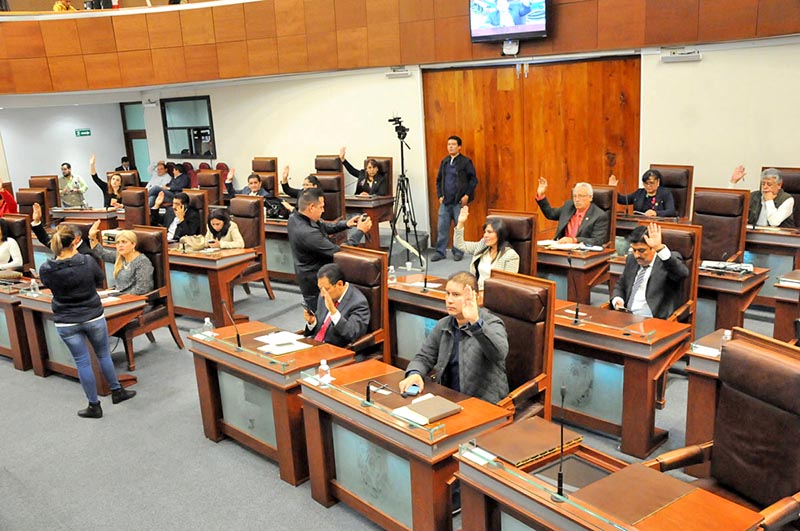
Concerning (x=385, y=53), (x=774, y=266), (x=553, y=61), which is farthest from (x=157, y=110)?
(x=774, y=266)

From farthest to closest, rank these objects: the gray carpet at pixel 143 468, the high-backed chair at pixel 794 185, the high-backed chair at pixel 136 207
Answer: the high-backed chair at pixel 136 207, the high-backed chair at pixel 794 185, the gray carpet at pixel 143 468

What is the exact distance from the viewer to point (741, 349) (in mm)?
2588

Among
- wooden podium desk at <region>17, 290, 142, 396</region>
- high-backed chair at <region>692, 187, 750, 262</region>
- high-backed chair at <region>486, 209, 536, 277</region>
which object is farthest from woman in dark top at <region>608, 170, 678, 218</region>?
wooden podium desk at <region>17, 290, 142, 396</region>

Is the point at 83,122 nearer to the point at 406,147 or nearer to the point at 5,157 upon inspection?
the point at 5,157

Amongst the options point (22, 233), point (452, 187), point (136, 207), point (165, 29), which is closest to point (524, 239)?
point (452, 187)

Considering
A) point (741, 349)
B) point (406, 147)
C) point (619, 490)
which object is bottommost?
point (619, 490)

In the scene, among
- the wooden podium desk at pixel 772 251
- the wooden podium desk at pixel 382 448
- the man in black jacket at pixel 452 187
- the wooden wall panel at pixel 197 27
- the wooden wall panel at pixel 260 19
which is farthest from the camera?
the wooden wall panel at pixel 197 27

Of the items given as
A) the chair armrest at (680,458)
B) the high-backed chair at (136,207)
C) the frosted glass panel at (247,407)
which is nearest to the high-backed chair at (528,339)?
the chair armrest at (680,458)

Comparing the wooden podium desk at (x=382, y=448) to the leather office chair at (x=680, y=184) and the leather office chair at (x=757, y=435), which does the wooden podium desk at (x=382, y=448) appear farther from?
the leather office chair at (x=680, y=184)

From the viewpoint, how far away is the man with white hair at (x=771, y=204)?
232 inches

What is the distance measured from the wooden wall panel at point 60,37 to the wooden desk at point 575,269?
8.57 meters

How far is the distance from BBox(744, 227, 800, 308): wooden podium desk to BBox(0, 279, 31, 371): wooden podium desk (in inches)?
239

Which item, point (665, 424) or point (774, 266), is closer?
point (665, 424)

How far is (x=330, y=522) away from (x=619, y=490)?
1.63 meters
